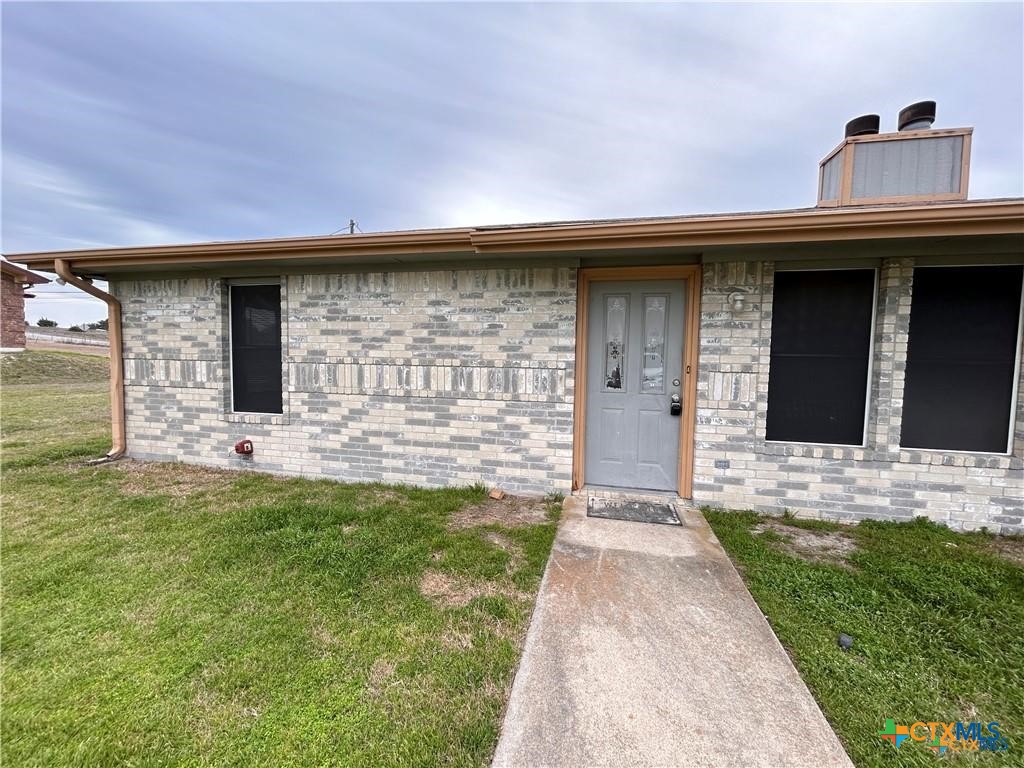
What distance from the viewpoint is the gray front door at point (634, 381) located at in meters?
4.08

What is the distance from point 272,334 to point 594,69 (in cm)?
586

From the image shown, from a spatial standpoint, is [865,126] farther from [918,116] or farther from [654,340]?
[654,340]

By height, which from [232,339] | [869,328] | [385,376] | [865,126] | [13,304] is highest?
[865,126]

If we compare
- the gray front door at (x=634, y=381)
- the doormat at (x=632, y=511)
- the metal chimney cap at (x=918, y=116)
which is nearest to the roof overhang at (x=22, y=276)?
the gray front door at (x=634, y=381)

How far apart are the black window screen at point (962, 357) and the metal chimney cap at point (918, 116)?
81.1 inches

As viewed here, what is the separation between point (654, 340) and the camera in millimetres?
4102

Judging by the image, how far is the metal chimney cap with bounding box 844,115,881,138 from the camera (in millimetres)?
4535

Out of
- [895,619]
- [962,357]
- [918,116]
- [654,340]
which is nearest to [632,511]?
[654,340]

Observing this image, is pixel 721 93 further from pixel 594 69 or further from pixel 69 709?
pixel 69 709

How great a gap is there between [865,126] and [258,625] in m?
6.93

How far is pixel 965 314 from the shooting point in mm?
3445

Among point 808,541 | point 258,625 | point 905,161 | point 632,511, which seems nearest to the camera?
point 258,625

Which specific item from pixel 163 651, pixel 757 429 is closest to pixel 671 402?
pixel 757 429

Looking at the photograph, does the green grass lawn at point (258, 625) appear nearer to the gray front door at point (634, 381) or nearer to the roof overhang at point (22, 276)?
the gray front door at point (634, 381)
